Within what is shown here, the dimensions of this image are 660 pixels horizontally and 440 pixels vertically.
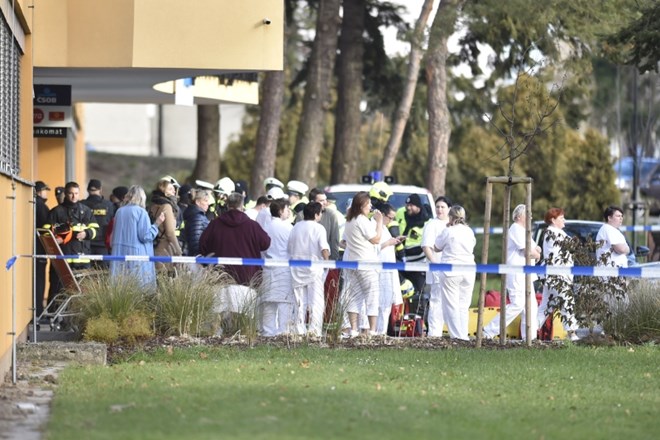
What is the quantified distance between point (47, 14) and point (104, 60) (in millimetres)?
889

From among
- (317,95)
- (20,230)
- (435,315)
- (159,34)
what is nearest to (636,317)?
(435,315)

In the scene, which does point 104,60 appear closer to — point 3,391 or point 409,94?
point 3,391

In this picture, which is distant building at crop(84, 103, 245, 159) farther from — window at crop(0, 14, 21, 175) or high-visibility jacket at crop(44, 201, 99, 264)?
window at crop(0, 14, 21, 175)

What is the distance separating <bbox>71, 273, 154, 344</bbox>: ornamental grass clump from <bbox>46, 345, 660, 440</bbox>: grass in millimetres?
803

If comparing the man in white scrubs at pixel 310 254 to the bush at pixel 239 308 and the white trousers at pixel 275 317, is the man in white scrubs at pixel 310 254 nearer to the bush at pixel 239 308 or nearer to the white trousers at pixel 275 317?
the white trousers at pixel 275 317

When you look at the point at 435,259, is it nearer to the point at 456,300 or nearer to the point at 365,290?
the point at 456,300

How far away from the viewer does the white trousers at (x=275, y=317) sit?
16.9 m

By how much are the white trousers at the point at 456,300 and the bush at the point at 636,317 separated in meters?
1.72

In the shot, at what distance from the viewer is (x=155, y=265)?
1789 cm

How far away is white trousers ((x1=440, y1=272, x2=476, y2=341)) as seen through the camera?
1733 centimetres

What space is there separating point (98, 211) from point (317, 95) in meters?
11.6

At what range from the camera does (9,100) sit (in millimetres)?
14805

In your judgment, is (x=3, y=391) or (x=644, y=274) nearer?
(x=3, y=391)

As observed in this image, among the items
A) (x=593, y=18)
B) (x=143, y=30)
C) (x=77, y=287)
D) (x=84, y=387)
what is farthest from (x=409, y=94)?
(x=84, y=387)
